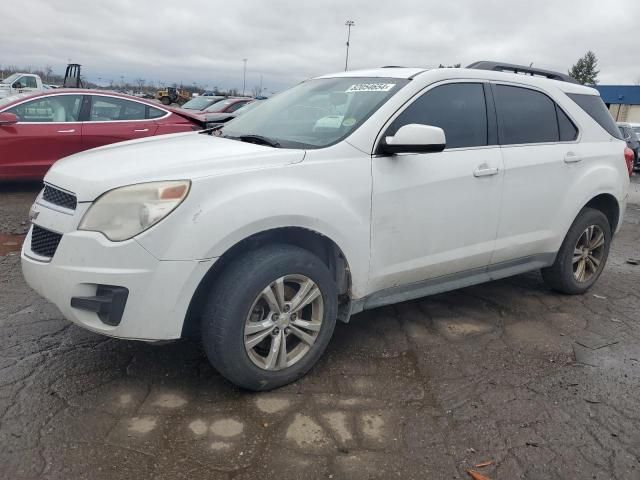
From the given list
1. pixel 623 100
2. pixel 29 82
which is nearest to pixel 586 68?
pixel 623 100

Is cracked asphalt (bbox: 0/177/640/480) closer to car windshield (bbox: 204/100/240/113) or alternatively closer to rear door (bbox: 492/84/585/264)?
rear door (bbox: 492/84/585/264)

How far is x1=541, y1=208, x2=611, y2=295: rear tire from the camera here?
4523 mm

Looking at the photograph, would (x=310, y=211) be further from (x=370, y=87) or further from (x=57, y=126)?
(x=57, y=126)

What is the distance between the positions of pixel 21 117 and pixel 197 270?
6.18 m

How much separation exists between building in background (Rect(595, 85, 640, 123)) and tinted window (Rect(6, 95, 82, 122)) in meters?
47.0

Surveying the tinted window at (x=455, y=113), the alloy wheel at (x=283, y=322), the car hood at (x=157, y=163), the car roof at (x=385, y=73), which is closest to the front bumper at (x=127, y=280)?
the car hood at (x=157, y=163)

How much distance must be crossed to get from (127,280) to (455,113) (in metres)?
2.35

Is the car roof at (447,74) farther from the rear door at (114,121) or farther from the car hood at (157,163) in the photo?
the rear door at (114,121)

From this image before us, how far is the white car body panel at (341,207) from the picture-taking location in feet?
8.53

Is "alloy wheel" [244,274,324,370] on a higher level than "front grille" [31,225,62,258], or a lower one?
lower

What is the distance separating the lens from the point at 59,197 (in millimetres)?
2873

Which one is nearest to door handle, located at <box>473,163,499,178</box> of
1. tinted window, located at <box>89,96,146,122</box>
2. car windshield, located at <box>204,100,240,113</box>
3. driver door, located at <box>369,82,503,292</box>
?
driver door, located at <box>369,82,503,292</box>

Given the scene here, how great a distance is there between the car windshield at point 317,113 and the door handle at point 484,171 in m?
0.74

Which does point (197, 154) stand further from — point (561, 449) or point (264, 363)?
point (561, 449)
